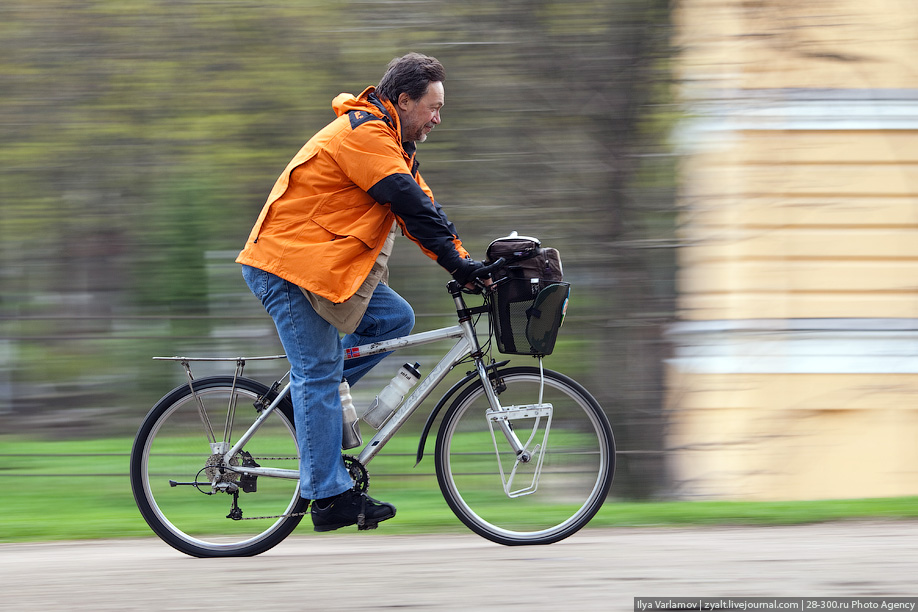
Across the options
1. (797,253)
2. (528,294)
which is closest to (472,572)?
(528,294)

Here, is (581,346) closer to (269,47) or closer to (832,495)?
(832,495)

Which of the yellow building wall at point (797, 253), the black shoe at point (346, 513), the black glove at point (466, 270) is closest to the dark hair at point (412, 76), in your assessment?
the black glove at point (466, 270)

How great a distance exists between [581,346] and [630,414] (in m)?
0.50

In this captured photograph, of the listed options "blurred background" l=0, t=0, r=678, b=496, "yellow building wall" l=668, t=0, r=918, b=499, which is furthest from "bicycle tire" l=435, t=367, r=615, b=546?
"yellow building wall" l=668, t=0, r=918, b=499

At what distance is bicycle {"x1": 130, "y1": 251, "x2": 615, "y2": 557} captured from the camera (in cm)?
423

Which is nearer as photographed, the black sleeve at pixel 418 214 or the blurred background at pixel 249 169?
the black sleeve at pixel 418 214

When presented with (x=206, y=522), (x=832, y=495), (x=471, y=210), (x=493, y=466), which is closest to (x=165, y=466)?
(x=206, y=522)

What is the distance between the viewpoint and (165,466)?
4.27m

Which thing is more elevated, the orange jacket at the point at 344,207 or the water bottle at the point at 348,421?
the orange jacket at the point at 344,207

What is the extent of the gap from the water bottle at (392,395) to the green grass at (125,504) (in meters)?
0.28

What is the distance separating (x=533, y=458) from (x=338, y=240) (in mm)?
1328

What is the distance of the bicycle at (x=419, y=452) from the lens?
4234 millimetres

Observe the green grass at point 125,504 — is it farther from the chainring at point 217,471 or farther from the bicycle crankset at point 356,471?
the chainring at point 217,471

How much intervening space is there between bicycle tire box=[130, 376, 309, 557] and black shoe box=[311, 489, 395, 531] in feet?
0.60
